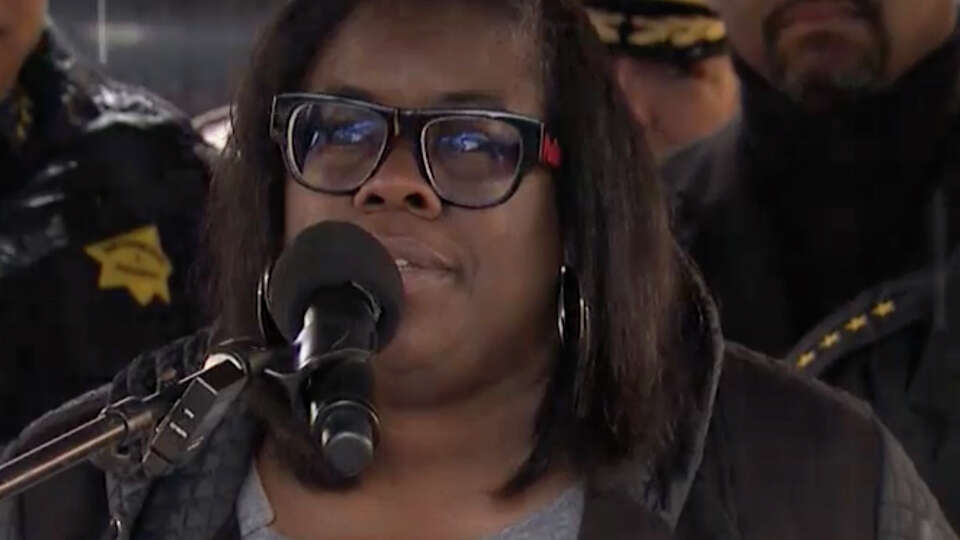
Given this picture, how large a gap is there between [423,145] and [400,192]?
32mm

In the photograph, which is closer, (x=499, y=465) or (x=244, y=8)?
(x=499, y=465)

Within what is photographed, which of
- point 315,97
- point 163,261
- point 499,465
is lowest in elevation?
point 163,261

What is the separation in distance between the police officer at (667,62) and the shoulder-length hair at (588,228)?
0.64 metres

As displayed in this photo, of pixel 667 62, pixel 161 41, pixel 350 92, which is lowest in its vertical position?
pixel 667 62

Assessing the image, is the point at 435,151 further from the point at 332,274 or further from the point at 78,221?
the point at 78,221

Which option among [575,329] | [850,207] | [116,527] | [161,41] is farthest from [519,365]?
[161,41]

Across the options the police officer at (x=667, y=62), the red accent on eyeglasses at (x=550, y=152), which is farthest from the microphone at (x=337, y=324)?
the police officer at (x=667, y=62)

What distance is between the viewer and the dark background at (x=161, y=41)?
1.81m

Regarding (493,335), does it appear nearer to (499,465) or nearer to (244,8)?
(499,465)

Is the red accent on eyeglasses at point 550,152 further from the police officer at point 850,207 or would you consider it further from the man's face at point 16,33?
the man's face at point 16,33

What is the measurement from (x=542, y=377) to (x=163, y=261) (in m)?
0.59

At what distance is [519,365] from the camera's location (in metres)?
1.23

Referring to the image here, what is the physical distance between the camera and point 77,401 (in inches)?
49.8

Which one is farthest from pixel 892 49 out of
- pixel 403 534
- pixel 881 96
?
pixel 403 534
